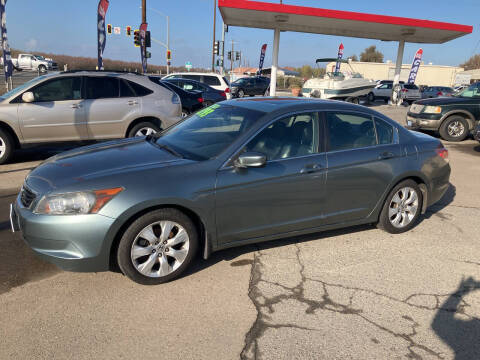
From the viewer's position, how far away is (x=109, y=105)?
7625mm

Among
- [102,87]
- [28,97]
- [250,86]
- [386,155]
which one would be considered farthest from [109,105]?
[250,86]

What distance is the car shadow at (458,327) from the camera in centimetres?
272

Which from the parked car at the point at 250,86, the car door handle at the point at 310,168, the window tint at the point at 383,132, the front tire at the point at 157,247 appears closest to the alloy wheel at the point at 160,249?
the front tire at the point at 157,247

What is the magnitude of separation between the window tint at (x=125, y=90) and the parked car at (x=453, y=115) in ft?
28.5

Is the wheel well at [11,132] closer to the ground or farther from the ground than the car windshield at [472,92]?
closer to the ground

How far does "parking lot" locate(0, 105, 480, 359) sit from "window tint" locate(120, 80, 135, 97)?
4.09m

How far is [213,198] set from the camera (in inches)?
133

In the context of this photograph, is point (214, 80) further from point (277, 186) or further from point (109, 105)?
point (277, 186)

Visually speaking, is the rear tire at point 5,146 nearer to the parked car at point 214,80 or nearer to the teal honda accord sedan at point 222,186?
the teal honda accord sedan at point 222,186

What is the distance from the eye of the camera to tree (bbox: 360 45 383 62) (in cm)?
8912

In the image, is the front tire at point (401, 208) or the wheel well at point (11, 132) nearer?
the front tire at point (401, 208)

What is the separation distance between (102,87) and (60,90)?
0.76 metres

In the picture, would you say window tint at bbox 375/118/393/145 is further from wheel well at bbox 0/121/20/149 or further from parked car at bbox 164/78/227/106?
parked car at bbox 164/78/227/106

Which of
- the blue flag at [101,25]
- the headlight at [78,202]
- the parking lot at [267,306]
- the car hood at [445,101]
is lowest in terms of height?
the parking lot at [267,306]
